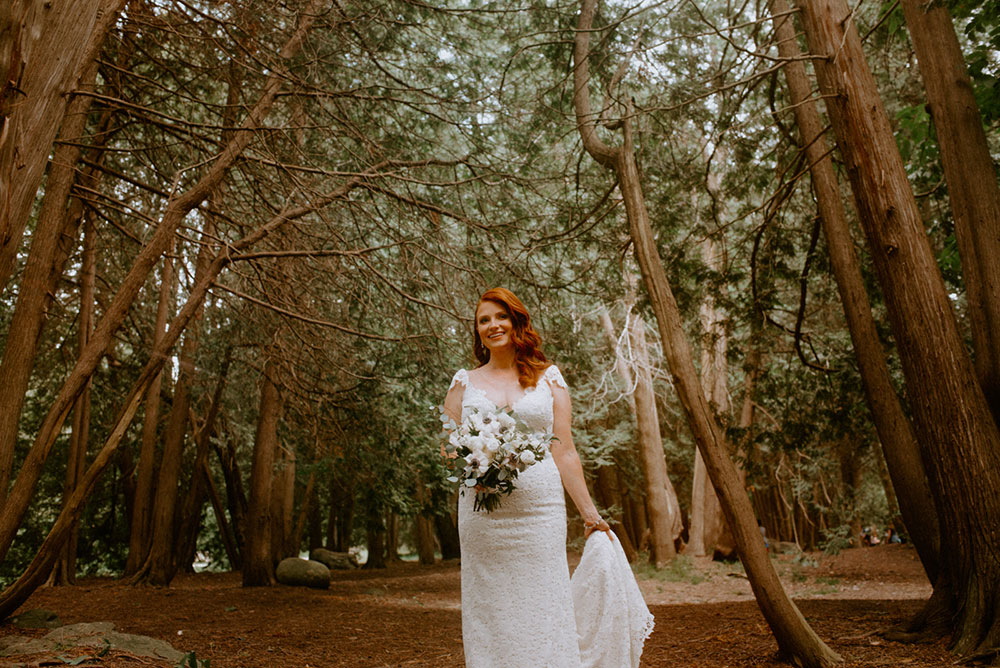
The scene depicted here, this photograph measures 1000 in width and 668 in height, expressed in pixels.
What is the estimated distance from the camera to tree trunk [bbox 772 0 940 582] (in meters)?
6.49

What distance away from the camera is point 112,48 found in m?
8.09

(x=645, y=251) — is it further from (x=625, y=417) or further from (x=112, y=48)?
(x=625, y=417)

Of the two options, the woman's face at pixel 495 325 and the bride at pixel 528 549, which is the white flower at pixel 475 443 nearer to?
the bride at pixel 528 549

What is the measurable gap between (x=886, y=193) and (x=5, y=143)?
5.63 m

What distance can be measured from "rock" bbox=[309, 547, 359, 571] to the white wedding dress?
63.0 feet

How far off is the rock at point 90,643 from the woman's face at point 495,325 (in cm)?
354

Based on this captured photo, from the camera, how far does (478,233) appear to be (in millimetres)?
9312

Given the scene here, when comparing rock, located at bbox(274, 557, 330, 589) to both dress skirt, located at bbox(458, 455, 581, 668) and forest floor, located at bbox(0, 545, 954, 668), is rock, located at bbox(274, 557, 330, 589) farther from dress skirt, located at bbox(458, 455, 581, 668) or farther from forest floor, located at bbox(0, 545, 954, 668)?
dress skirt, located at bbox(458, 455, 581, 668)

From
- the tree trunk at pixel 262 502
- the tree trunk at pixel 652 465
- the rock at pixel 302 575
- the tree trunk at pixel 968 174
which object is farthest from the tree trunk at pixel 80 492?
the tree trunk at pixel 652 465

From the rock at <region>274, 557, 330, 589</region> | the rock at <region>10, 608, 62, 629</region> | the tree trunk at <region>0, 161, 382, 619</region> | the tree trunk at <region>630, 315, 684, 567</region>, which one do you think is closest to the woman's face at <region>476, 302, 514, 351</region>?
the tree trunk at <region>0, 161, 382, 619</region>

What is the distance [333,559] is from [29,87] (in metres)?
20.6

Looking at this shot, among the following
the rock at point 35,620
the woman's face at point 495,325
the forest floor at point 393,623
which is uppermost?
the woman's face at point 495,325

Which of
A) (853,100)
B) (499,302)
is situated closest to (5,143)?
(499,302)

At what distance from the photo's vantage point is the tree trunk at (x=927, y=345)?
5094 millimetres
